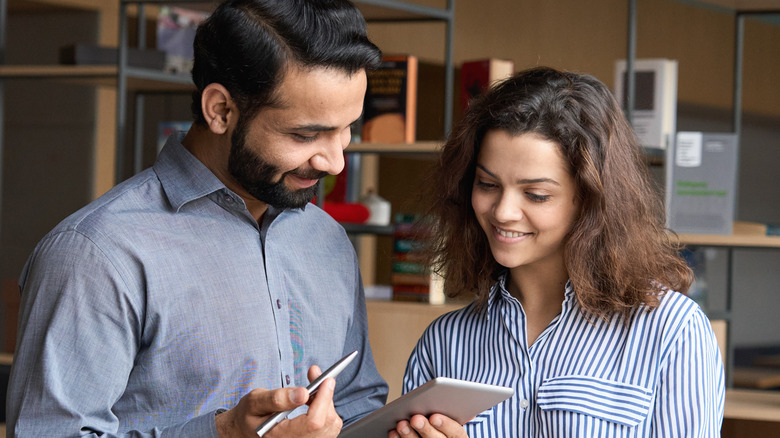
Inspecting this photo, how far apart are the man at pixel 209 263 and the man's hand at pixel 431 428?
15 centimetres

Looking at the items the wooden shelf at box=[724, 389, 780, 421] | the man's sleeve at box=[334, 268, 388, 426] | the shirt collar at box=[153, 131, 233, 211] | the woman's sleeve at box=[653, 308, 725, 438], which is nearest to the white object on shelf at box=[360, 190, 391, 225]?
the wooden shelf at box=[724, 389, 780, 421]

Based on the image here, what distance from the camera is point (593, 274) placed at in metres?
1.55

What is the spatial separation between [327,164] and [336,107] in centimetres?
9

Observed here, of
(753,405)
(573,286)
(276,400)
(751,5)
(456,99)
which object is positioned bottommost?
(753,405)

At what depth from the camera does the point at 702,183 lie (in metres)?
3.00

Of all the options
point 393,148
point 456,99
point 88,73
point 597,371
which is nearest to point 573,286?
point 597,371

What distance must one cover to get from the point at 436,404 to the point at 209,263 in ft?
1.42

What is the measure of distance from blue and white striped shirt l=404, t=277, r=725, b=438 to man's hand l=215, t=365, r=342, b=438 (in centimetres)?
41

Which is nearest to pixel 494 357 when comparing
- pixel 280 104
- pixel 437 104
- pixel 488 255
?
pixel 488 255

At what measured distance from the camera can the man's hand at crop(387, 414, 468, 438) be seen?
1.43m

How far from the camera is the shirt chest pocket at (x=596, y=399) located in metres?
1.44

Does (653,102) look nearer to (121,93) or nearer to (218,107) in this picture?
(121,93)

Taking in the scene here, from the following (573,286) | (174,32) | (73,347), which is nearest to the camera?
(73,347)

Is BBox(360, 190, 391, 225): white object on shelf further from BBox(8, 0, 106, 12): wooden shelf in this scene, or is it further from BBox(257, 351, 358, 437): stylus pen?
BBox(257, 351, 358, 437): stylus pen
